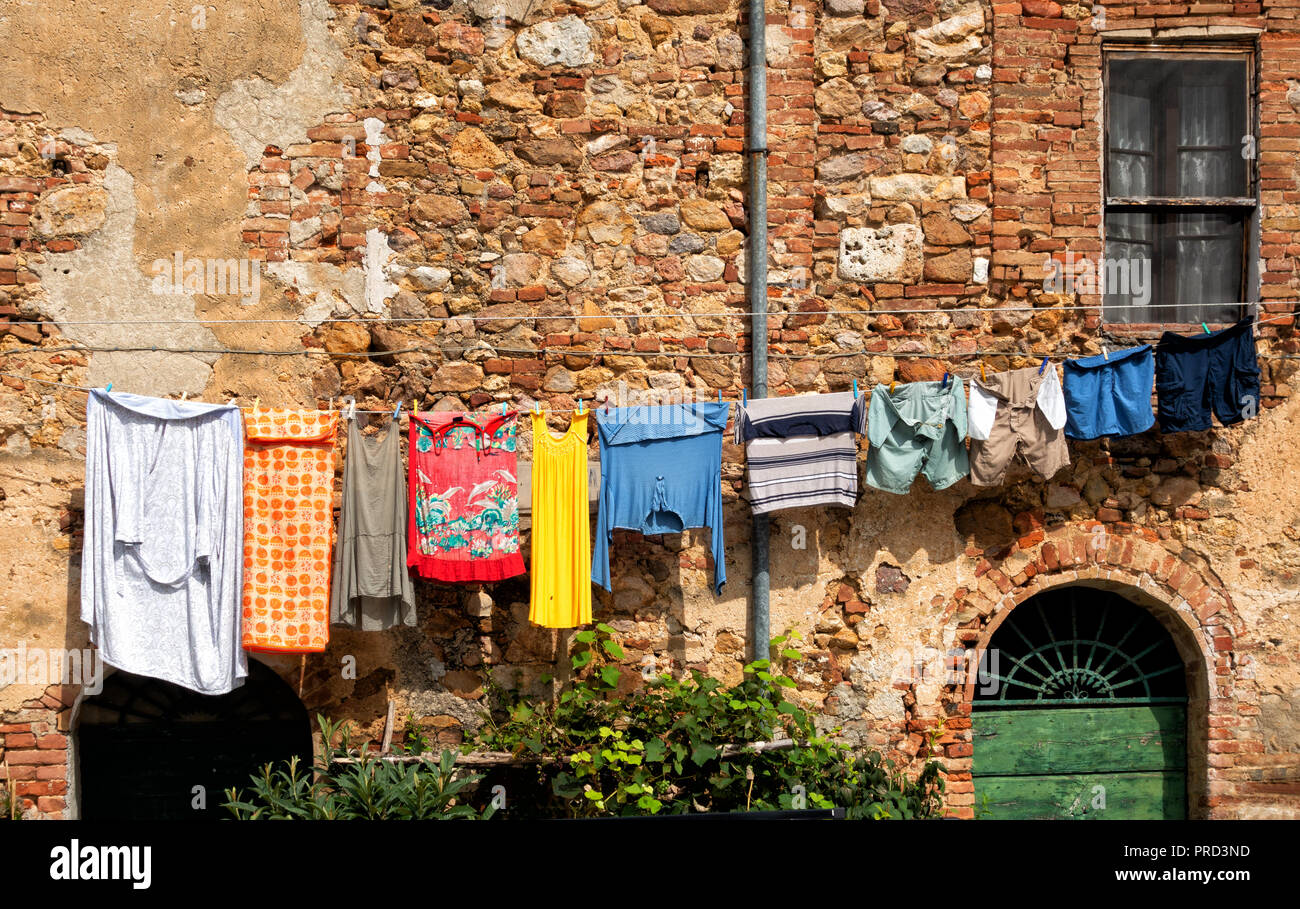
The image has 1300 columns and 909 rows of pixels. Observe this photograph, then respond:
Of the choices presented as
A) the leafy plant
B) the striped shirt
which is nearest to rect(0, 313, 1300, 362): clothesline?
the striped shirt

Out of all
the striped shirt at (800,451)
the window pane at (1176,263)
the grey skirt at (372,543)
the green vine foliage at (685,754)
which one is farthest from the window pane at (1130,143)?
the grey skirt at (372,543)

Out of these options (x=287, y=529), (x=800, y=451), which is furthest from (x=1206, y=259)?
(x=287, y=529)

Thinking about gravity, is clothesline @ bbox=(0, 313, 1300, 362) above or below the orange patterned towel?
above

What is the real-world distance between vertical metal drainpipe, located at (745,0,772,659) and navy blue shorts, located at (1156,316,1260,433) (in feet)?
6.85

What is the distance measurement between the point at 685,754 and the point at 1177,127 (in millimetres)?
4438

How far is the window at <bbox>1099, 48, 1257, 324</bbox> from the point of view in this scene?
5996 millimetres

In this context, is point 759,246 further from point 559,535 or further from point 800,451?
point 559,535

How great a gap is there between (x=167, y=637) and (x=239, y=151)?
257 cm

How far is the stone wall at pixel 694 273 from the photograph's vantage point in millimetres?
5652

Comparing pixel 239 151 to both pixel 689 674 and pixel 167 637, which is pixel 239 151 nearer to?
pixel 167 637

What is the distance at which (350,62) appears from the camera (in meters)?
5.71

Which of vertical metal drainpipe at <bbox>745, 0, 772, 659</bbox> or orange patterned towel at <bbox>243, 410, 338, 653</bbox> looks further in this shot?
vertical metal drainpipe at <bbox>745, 0, 772, 659</bbox>

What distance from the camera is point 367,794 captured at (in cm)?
487

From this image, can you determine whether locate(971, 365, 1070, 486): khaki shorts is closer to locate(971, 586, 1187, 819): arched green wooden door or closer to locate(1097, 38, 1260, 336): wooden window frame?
locate(1097, 38, 1260, 336): wooden window frame
